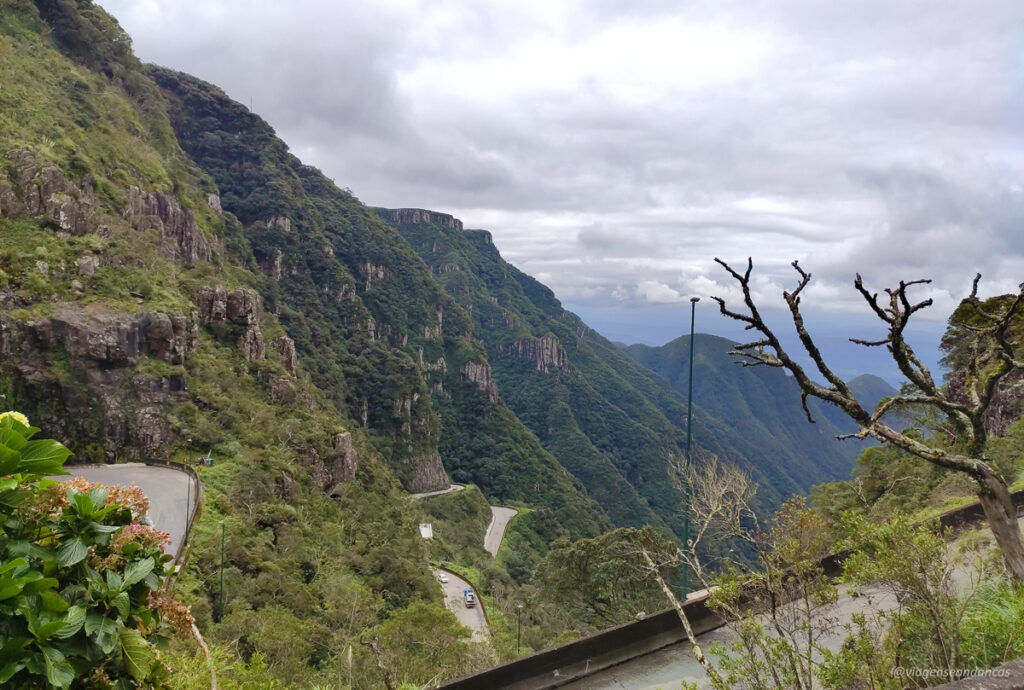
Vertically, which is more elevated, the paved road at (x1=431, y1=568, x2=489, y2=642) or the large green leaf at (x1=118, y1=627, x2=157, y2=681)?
the large green leaf at (x1=118, y1=627, x2=157, y2=681)

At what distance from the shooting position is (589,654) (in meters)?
6.51

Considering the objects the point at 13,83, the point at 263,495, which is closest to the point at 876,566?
the point at 263,495

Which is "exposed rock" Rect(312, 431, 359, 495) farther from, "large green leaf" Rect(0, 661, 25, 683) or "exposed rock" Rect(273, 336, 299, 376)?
"large green leaf" Rect(0, 661, 25, 683)

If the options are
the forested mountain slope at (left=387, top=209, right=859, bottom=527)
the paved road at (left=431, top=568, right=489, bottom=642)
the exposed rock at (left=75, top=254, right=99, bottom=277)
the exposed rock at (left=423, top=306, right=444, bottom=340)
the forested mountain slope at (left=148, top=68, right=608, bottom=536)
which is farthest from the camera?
the exposed rock at (left=423, top=306, right=444, bottom=340)

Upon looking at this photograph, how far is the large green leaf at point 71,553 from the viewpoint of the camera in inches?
110

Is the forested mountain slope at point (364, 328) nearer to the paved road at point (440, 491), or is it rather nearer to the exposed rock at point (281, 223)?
the exposed rock at point (281, 223)

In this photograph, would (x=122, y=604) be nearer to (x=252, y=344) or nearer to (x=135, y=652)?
(x=135, y=652)

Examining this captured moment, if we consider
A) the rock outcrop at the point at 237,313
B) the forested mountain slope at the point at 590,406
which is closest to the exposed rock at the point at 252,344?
the rock outcrop at the point at 237,313

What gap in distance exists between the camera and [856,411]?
5.24 m

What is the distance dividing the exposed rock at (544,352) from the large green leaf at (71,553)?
145631 mm

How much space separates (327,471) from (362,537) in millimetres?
6097

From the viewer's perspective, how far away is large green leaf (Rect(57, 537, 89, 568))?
280 cm

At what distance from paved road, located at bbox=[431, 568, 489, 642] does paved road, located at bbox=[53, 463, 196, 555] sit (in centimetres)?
1402

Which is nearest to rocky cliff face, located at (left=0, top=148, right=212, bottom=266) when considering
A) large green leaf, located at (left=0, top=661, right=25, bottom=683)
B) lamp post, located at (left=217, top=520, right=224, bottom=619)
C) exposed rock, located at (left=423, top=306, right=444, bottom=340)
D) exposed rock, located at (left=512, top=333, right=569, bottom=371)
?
lamp post, located at (left=217, top=520, right=224, bottom=619)
